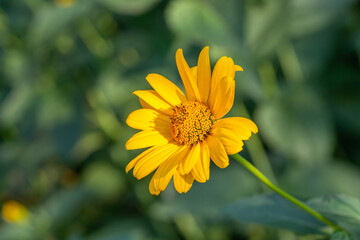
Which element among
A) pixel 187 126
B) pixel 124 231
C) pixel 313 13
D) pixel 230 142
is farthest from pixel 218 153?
pixel 313 13

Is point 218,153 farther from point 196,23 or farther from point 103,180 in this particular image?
point 103,180

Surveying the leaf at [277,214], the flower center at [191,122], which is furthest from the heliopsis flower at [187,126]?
the leaf at [277,214]

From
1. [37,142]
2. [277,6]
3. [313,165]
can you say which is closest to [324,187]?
[313,165]

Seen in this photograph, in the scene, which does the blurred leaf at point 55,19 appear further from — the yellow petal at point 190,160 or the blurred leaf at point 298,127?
the yellow petal at point 190,160

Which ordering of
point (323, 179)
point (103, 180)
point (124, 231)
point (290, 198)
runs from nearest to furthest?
point (290, 198)
point (323, 179)
point (124, 231)
point (103, 180)

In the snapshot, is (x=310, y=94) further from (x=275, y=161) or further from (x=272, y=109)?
(x=275, y=161)

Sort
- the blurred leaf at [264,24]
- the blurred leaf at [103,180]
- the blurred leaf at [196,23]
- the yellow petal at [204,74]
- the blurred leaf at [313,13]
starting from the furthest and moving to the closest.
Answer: the blurred leaf at [103,180]
the blurred leaf at [313,13]
the blurred leaf at [264,24]
the blurred leaf at [196,23]
the yellow petal at [204,74]
